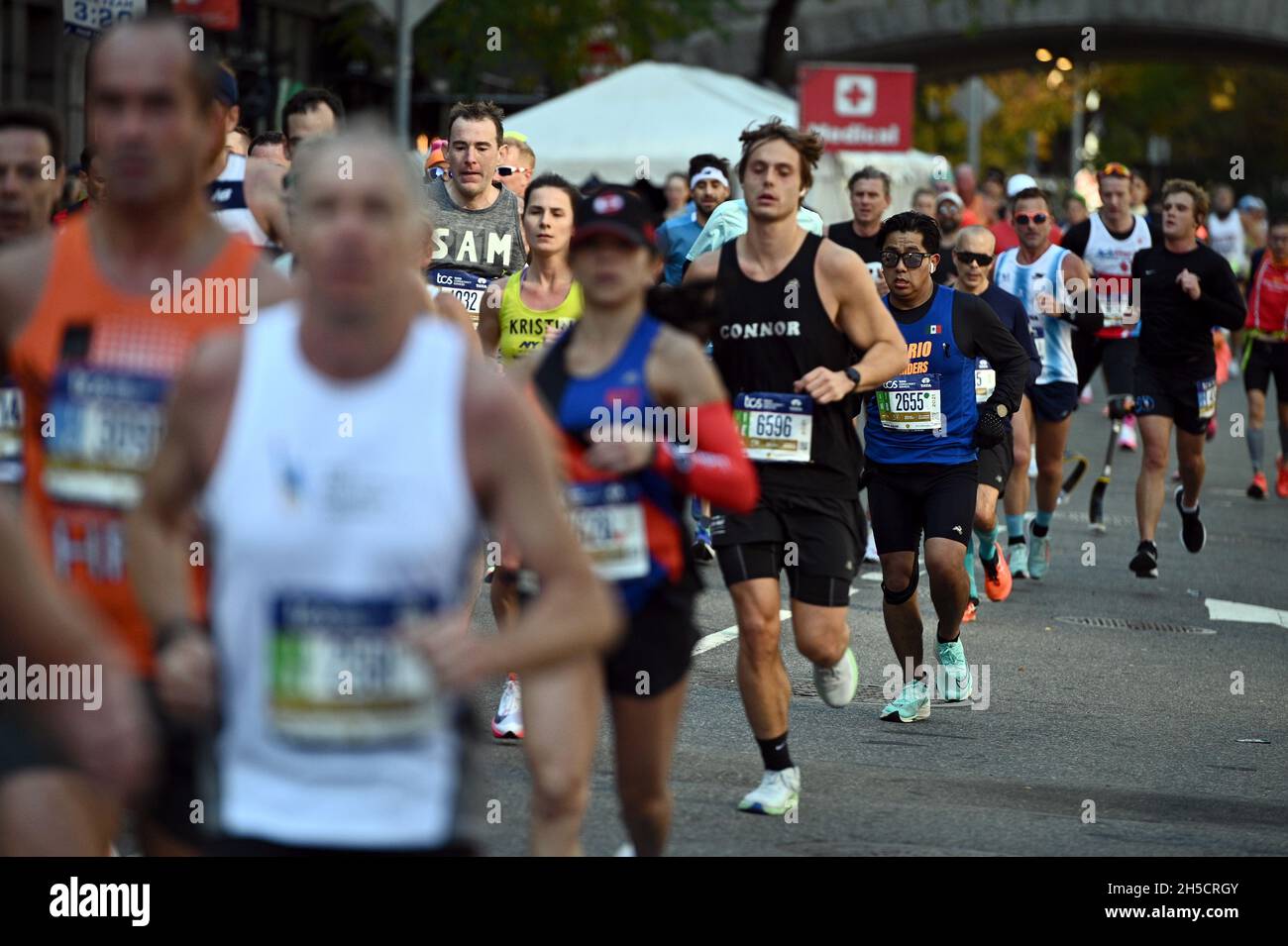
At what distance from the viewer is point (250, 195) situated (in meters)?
7.52

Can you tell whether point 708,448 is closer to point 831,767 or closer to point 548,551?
point 548,551

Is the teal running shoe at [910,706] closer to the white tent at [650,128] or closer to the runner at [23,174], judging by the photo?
the runner at [23,174]

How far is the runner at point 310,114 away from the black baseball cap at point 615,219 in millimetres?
4428

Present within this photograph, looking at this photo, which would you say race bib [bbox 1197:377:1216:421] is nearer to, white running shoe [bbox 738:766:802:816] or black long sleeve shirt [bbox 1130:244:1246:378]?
black long sleeve shirt [bbox 1130:244:1246:378]

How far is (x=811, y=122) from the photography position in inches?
1042

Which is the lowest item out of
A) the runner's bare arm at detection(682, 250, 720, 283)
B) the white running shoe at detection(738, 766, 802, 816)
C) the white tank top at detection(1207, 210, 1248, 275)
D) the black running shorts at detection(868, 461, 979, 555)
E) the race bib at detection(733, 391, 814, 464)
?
the white running shoe at detection(738, 766, 802, 816)

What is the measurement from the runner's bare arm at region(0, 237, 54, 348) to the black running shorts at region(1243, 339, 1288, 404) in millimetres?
16080

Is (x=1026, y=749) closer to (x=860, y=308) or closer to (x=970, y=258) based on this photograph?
(x=860, y=308)

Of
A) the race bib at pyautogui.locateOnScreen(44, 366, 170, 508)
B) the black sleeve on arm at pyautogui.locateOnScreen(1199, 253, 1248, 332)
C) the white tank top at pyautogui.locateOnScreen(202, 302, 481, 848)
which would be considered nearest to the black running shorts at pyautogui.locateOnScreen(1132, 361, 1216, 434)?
the black sleeve on arm at pyautogui.locateOnScreen(1199, 253, 1248, 332)

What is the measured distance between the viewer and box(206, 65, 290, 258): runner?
7293 mm

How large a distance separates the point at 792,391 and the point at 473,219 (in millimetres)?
3042

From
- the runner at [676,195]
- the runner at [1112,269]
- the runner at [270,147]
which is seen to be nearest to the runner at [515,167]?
the runner at [270,147]

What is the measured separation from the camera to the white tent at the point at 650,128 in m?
23.6
